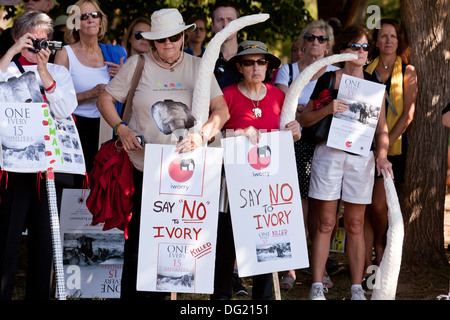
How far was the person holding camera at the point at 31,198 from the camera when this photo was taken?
4527 mm

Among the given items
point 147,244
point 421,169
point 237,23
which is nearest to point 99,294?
point 147,244

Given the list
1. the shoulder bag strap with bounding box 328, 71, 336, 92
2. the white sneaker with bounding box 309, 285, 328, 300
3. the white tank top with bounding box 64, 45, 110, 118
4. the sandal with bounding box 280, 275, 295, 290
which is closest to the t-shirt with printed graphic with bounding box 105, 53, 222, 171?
the white tank top with bounding box 64, 45, 110, 118

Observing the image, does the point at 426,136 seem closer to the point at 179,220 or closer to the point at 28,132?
the point at 179,220

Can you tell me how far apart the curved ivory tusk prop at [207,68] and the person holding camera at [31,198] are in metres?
0.81

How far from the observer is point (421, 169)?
6309 mm

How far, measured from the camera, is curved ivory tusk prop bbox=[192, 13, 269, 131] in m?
4.56

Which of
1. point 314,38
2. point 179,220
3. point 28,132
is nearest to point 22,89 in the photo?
point 28,132

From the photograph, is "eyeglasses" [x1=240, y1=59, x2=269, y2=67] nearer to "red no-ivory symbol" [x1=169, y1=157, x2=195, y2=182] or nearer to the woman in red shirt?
the woman in red shirt

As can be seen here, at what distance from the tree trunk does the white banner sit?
8.45 feet

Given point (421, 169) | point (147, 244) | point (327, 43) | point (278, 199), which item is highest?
point (327, 43)

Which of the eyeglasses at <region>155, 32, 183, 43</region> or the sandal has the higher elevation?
the eyeglasses at <region>155, 32, 183, 43</region>

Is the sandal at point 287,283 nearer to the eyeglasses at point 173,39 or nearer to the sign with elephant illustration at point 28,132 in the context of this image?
the sign with elephant illustration at point 28,132

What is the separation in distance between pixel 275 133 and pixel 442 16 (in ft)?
8.13

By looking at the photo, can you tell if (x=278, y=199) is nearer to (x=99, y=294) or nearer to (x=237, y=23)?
(x=237, y=23)
